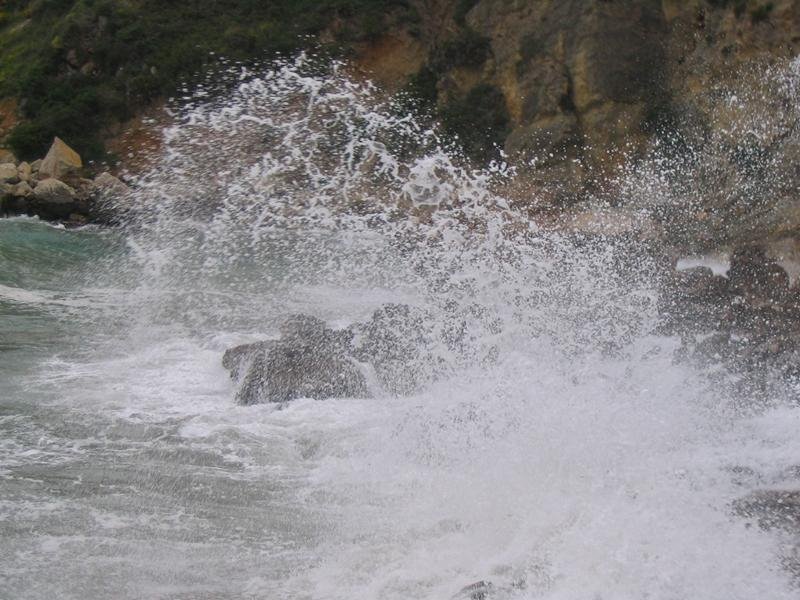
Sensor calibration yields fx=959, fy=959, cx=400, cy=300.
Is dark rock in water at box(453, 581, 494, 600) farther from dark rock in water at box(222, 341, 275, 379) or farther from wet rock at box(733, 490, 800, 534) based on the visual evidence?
dark rock in water at box(222, 341, 275, 379)

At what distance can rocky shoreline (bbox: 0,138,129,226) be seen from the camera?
25359 millimetres

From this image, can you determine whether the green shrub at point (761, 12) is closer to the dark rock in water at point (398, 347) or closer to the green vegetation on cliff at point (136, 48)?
the green vegetation on cliff at point (136, 48)

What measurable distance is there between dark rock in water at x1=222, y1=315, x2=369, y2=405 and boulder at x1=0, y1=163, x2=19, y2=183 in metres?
17.7

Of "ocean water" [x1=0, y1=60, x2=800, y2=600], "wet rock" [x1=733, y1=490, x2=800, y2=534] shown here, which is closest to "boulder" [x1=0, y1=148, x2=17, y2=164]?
"ocean water" [x1=0, y1=60, x2=800, y2=600]

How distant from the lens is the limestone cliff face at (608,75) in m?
23.0

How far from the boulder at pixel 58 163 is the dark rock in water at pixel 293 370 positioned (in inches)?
715

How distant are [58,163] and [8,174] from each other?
1488 millimetres

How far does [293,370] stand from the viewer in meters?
10.7

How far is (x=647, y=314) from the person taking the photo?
13.4 metres

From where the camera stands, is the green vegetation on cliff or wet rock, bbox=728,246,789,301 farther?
the green vegetation on cliff

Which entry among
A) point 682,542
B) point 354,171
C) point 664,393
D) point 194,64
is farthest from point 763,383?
point 194,64

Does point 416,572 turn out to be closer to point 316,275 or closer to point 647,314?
point 647,314

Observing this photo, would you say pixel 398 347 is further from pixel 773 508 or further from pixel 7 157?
pixel 7 157

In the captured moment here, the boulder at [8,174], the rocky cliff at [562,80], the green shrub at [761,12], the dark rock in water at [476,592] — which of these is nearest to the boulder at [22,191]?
the boulder at [8,174]
